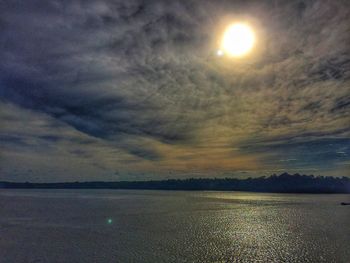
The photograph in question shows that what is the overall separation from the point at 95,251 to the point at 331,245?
4395 centimetres

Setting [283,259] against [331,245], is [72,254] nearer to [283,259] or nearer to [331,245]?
[283,259]

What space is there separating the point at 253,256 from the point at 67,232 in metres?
44.4

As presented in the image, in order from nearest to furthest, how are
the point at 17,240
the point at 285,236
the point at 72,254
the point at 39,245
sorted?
the point at 72,254
the point at 39,245
the point at 17,240
the point at 285,236

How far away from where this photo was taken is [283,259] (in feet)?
142

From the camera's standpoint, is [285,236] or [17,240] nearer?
[17,240]

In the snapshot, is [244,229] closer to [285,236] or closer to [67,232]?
[285,236]

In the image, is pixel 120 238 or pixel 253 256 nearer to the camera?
pixel 253 256

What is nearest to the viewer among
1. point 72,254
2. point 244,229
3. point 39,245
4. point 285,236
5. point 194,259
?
point 194,259

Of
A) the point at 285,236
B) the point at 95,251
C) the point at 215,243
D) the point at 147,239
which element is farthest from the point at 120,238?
the point at 285,236

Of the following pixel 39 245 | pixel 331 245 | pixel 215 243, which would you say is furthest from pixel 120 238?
pixel 331 245

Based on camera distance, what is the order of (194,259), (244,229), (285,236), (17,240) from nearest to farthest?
(194,259), (17,240), (285,236), (244,229)

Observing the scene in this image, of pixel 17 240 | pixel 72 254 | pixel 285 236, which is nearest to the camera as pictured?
pixel 72 254

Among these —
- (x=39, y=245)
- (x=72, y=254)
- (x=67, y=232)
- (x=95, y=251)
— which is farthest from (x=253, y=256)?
(x=67, y=232)

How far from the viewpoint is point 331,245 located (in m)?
54.1
